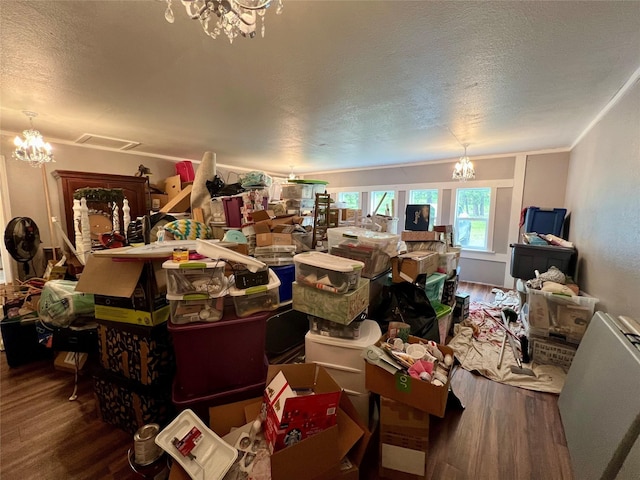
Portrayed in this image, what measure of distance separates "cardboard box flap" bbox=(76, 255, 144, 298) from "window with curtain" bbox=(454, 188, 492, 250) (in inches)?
202

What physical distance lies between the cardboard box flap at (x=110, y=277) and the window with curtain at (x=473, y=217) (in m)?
5.13

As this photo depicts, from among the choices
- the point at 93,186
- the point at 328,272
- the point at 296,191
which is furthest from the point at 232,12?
the point at 93,186

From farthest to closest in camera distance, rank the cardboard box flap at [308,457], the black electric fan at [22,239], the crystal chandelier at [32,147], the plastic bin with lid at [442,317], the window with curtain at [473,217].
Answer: the window with curtain at [473,217] < the black electric fan at [22,239] < the crystal chandelier at [32,147] < the plastic bin with lid at [442,317] < the cardboard box flap at [308,457]

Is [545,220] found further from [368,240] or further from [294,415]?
[294,415]

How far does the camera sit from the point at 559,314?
2199 millimetres

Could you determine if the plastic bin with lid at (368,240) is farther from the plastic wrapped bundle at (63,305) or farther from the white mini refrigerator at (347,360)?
the plastic wrapped bundle at (63,305)

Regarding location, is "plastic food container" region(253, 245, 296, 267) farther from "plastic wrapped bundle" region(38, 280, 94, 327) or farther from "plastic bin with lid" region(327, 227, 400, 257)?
"plastic wrapped bundle" region(38, 280, 94, 327)

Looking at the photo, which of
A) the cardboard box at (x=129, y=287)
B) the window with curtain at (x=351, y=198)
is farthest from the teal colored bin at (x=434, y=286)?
the window with curtain at (x=351, y=198)

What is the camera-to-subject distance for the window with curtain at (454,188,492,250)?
470cm

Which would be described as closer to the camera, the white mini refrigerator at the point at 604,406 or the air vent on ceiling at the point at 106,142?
the white mini refrigerator at the point at 604,406

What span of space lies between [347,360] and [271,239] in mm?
1079

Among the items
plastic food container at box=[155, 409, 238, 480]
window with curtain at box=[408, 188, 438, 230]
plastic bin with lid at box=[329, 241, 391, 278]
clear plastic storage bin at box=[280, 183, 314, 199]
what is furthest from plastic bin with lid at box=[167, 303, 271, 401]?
window with curtain at box=[408, 188, 438, 230]

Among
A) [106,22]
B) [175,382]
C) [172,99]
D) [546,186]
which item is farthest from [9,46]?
[546,186]

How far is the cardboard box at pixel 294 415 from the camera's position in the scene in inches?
42.9
